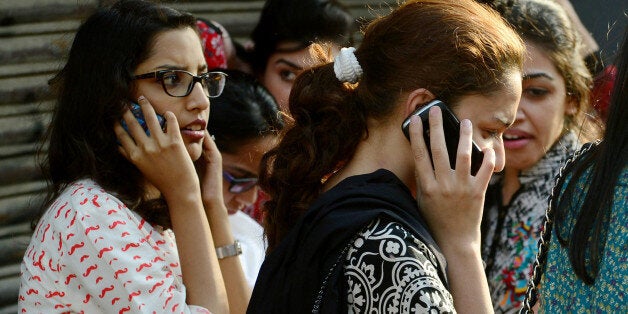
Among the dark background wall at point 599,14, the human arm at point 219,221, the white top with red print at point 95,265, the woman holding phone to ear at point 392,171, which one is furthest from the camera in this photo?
the dark background wall at point 599,14

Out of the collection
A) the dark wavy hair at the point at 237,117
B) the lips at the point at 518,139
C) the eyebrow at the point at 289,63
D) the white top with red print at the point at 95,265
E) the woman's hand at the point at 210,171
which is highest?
the white top with red print at the point at 95,265

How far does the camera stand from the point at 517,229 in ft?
12.6

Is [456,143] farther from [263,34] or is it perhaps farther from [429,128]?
[263,34]

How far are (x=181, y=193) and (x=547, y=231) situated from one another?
3.89ft

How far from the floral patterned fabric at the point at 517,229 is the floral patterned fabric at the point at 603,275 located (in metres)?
1.56

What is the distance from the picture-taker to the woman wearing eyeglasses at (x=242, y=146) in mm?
3928

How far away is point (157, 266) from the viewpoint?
2.76m

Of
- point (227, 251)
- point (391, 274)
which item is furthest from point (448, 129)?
point (227, 251)

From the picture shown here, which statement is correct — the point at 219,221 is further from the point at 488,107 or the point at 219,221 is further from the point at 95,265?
the point at 488,107

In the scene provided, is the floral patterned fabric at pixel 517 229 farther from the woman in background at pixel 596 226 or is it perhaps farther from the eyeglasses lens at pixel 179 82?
the woman in background at pixel 596 226

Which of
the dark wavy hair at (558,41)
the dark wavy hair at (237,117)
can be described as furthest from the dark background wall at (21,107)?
the dark wavy hair at (237,117)

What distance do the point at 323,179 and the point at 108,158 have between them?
84cm

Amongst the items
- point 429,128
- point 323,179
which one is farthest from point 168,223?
point 429,128

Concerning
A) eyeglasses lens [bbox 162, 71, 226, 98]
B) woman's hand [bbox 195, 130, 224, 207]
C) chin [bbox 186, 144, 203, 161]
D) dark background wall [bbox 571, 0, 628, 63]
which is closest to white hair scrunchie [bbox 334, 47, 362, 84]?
eyeglasses lens [bbox 162, 71, 226, 98]
